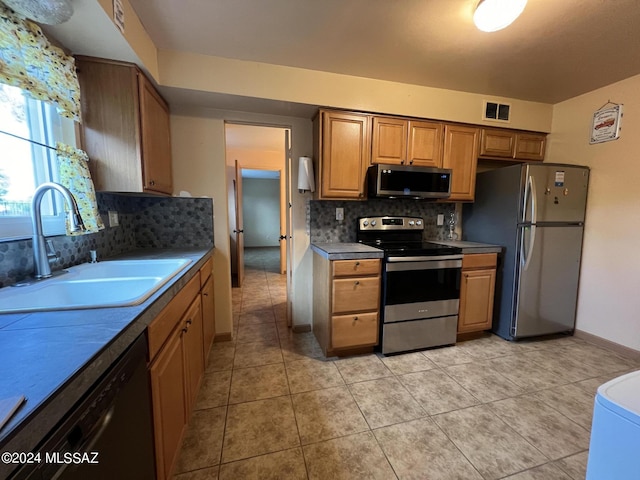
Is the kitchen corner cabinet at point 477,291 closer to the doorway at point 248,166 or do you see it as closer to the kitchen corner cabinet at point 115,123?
the doorway at point 248,166

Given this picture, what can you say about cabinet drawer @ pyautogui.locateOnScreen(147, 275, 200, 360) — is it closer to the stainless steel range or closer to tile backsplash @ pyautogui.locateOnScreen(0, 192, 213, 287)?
tile backsplash @ pyautogui.locateOnScreen(0, 192, 213, 287)

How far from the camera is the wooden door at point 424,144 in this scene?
7.83ft

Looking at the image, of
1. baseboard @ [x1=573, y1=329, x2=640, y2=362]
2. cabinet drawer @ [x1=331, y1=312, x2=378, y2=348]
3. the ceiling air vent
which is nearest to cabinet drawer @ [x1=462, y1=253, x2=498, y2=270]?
cabinet drawer @ [x1=331, y1=312, x2=378, y2=348]

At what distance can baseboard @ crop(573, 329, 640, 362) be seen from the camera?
2206mm

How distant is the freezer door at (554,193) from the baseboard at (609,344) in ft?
3.69

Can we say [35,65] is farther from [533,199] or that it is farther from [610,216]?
[610,216]

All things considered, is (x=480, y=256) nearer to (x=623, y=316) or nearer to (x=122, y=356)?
(x=623, y=316)

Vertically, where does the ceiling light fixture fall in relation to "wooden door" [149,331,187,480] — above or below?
above

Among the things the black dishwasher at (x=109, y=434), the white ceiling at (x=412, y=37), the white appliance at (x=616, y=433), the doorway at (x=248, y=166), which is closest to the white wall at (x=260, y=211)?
the doorway at (x=248, y=166)

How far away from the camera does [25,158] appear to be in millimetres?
1300

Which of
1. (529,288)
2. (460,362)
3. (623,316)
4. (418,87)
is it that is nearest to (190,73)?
(418,87)

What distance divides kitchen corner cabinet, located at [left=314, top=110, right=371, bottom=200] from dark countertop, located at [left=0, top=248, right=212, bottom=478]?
165 centimetres

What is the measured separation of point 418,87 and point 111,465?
9.70 ft

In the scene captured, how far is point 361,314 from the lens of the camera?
7.06 ft
